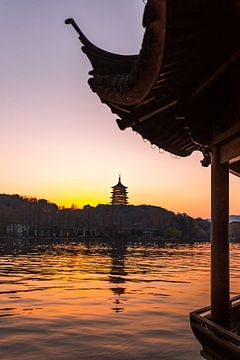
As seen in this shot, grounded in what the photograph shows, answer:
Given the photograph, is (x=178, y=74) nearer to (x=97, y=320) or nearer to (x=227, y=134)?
(x=227, y=134)

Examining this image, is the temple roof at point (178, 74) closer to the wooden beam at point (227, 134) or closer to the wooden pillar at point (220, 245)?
the wooden beam at point (227, 134)

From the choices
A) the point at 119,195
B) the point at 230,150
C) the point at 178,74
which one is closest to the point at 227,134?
the point at 230,150

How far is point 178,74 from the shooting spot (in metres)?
4.90

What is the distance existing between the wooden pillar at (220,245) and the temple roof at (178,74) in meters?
0.72

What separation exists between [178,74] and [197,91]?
2.80 ft

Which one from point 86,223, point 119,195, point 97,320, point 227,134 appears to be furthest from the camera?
point 119,195

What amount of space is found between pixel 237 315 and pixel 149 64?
14.0 feet

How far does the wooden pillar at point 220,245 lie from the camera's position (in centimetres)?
572

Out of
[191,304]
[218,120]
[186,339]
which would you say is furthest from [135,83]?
[191,304]

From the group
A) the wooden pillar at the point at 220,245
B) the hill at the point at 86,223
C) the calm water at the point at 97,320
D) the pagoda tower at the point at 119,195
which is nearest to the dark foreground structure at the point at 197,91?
the wooden pillar at the point at 220,245

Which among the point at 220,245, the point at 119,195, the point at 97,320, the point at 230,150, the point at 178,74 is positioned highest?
the point at 119,195

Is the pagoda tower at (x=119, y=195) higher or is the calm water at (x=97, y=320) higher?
the pagoda tower at (x=119, y=195)

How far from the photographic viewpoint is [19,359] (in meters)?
8.38

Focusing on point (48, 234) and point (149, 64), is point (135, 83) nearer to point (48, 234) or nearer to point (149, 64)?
point (149, 64)
